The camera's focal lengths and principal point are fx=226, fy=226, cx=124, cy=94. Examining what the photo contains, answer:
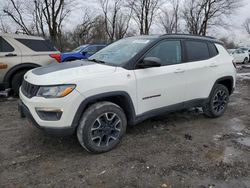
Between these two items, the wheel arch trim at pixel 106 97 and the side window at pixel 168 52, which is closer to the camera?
the wheel arch trim at pixel 106 97

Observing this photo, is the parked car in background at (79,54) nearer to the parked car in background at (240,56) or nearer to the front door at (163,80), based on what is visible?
the front door at (163,80)

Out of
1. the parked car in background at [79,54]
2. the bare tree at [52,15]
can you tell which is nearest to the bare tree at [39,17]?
the bare tree at [52,15]

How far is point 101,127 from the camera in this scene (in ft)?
10.8

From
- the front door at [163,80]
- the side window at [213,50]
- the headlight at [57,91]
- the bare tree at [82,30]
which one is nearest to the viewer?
the headlight at [57,91]

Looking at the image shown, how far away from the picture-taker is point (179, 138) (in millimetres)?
3947

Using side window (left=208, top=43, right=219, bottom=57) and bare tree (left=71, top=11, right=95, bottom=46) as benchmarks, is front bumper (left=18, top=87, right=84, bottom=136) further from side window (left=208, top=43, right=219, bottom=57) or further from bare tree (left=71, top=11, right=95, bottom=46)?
bare tree (left=71, top=11, right=95, bottom=46)

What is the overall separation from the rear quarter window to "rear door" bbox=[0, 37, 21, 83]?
0.28 metres

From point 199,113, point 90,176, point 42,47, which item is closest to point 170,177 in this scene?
point 90,176

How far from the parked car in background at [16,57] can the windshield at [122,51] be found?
312 cm

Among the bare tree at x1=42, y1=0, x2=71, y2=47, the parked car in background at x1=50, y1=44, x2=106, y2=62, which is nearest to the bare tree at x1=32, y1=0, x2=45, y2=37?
the bare tree at x1=42, y1=0, x2=71, y2=47

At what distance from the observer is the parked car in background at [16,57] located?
6.25 metres

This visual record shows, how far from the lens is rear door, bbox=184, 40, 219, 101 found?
166 inches

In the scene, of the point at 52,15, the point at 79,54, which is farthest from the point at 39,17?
the point at 79,54

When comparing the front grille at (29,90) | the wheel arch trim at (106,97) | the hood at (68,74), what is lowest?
the wheel arch trim at (106,97)
